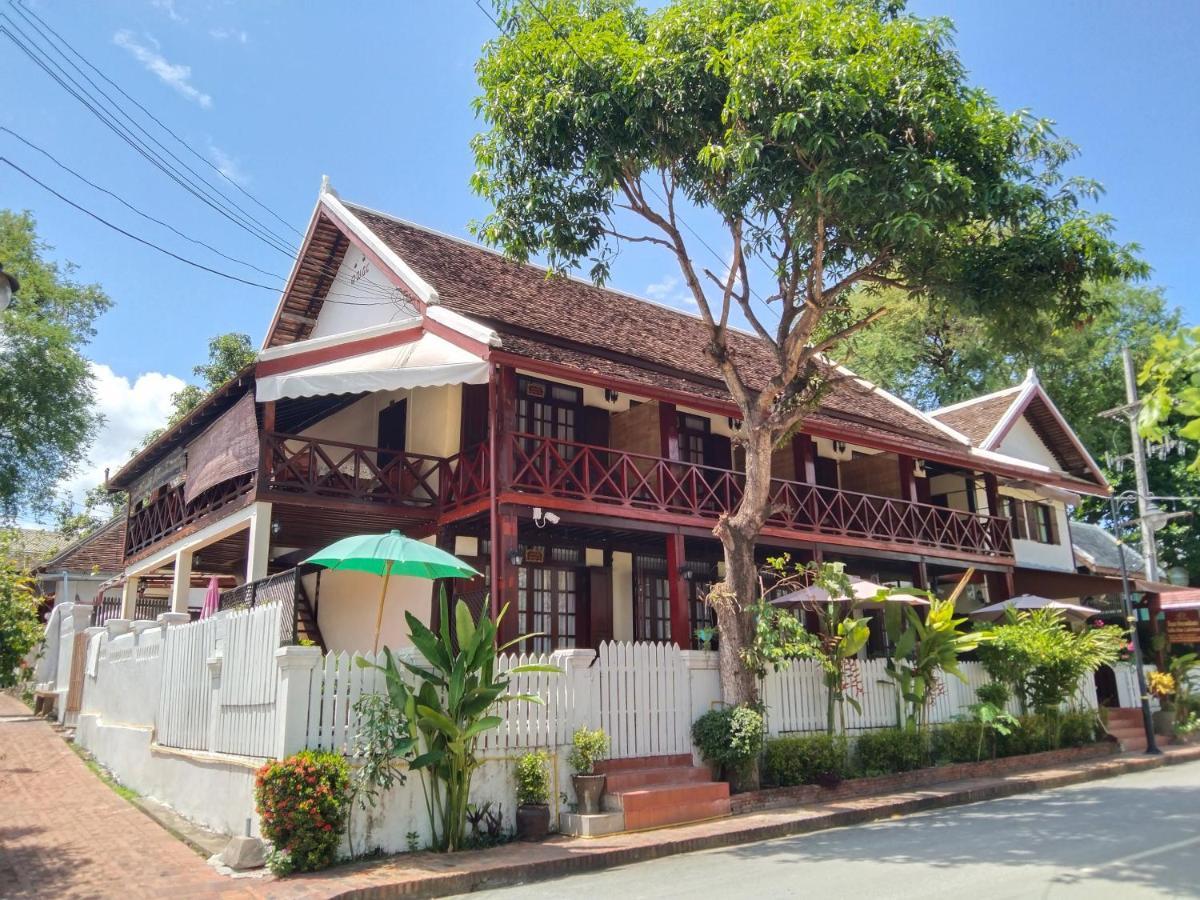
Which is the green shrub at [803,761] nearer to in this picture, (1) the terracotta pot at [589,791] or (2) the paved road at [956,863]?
(2) the paved road at [956,863]

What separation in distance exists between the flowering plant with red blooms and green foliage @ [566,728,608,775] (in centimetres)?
266

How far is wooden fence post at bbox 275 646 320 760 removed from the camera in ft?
25.8

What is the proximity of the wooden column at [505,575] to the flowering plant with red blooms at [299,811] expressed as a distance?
4393mm

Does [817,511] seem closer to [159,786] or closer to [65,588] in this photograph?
[159,786]

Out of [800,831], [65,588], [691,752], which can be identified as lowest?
[800,831]

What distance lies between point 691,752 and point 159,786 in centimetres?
595

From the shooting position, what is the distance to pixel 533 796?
9117 mm

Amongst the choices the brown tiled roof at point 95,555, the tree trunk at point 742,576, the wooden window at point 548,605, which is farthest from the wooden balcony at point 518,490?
the brown tiled roof at point 95,555

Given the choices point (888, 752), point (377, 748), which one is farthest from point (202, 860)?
point (888, 752)

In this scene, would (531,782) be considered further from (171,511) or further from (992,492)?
(992,492)

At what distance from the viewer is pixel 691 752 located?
11.0 metres

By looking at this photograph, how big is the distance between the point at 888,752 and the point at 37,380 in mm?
21757

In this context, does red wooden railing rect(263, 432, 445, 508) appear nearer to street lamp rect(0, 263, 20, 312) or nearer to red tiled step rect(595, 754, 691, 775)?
red tiled step rect(595, 754, 691, 775)

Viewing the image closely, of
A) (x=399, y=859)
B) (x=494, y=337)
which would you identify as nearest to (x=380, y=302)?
(x=494, y=337)
